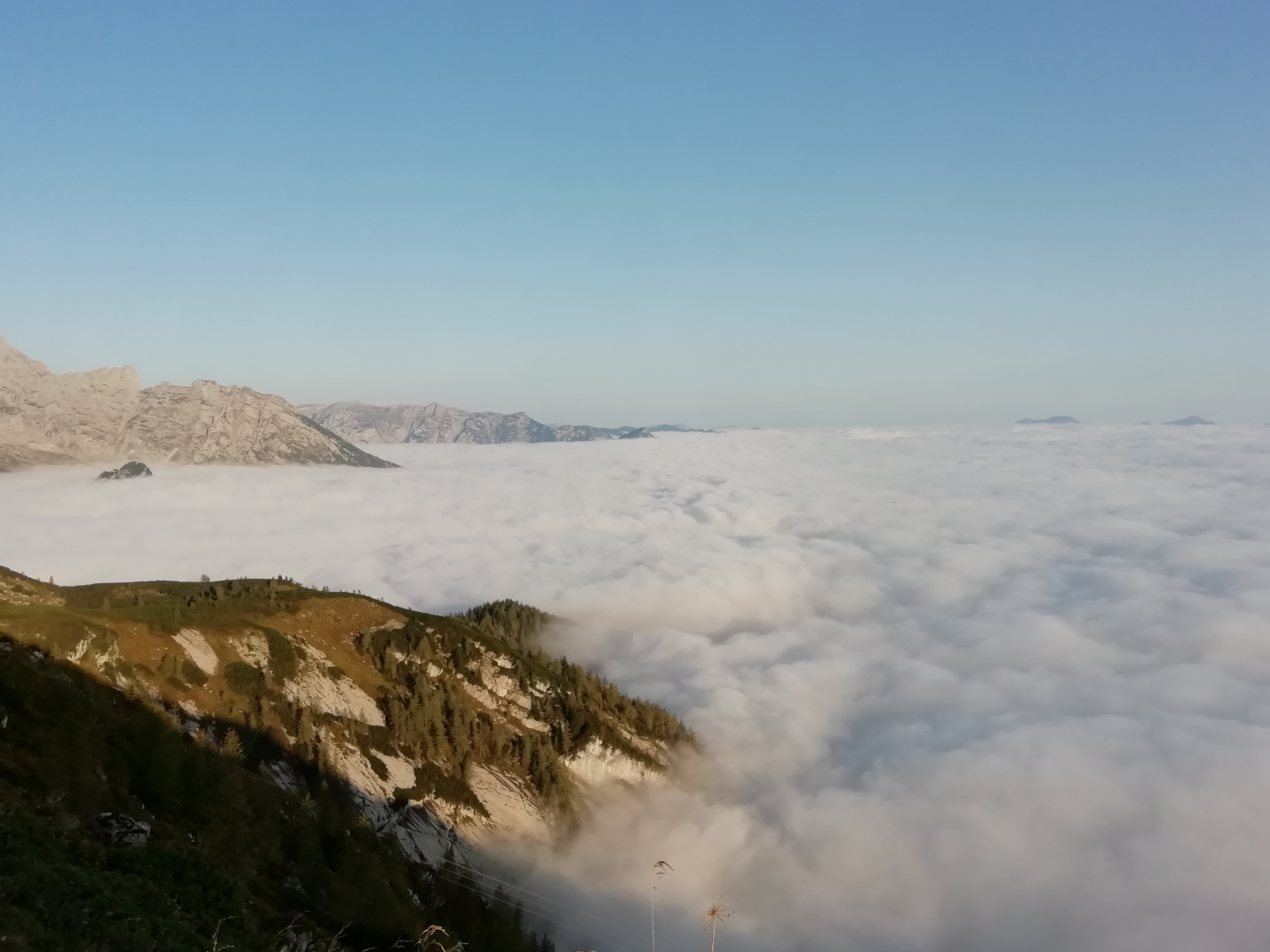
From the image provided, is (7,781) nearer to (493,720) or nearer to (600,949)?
(493,720)

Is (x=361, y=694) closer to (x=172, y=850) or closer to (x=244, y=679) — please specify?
(x=244, y=679)

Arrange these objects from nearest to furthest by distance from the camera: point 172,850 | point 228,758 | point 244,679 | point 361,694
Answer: point 172,850, point 228,758, point 244,679, point 361,694

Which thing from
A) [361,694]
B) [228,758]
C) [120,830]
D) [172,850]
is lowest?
[361,694]

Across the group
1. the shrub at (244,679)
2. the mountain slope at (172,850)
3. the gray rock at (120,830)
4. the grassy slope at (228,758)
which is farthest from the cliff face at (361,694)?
the gray rock at (120,830)

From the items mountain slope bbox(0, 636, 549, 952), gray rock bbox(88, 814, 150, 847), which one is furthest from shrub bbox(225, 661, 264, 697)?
gray rock bbox(88, 814, 150, 847)

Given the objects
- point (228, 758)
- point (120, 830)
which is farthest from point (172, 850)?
point (228, 758)

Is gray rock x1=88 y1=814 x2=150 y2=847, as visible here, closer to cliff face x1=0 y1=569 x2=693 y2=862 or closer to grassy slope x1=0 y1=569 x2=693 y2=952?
grassy slope x1=0 y1=569 x2=693 y2=952
